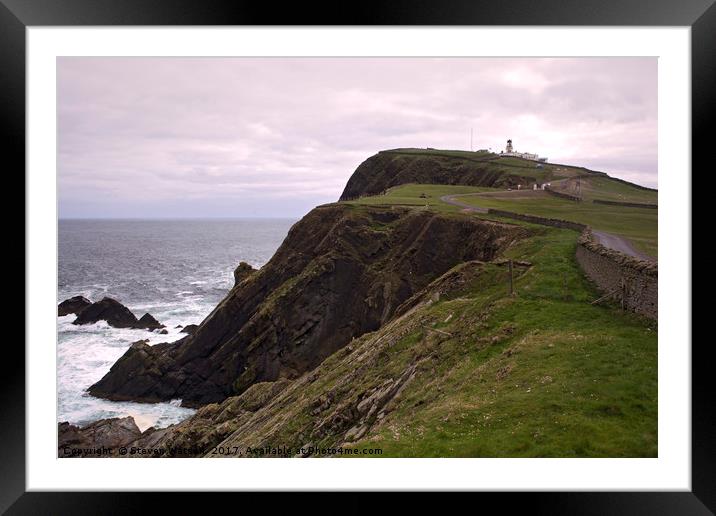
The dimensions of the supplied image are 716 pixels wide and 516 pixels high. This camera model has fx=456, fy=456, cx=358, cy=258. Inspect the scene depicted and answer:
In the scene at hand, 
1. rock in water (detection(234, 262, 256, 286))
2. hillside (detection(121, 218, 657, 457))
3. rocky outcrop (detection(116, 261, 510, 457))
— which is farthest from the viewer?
rock in water (detection(234, 262, 256, 286))

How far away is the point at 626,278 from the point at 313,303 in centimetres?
2593

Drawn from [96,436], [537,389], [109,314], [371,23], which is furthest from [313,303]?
[371,23]

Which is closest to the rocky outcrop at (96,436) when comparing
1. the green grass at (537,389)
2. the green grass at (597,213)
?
the green grass at (537,389)

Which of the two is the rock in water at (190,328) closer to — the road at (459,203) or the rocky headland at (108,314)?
the rocky headland at (108,314)

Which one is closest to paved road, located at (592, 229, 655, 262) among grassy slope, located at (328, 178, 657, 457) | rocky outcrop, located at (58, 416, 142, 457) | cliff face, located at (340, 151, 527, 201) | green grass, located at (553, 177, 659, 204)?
grassy slope, located at (328, 178, 657, 457)

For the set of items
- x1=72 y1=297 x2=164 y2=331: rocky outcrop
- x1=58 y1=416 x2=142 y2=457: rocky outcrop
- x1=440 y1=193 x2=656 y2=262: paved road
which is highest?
x1=440 y1=193 x2=656 y2=262: paved road

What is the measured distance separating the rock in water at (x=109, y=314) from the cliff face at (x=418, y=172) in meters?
42.9

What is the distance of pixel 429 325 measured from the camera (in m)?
21.6

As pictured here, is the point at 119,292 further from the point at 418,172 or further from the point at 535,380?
the point at 418,172

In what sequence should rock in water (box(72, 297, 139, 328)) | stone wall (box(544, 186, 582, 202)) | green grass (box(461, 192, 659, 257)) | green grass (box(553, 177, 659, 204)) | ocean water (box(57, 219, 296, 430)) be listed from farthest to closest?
stone wall (box(544, 186, 582, 202)) < rock in water (box(72, 297, 139, 328)) < green grass (box(553, 177, 659, 204)) < ocean water (box(57, 219, 296, 430)) < green grass (box(461, 192, 659, 257))

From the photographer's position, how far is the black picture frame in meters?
13.1

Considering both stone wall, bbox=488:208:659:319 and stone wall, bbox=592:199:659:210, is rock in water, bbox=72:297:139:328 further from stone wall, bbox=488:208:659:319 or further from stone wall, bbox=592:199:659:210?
stone wall, bbox=592:199:659:210

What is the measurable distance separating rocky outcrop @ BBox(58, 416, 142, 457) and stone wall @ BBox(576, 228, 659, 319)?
1867cm

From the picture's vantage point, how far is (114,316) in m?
34.8
